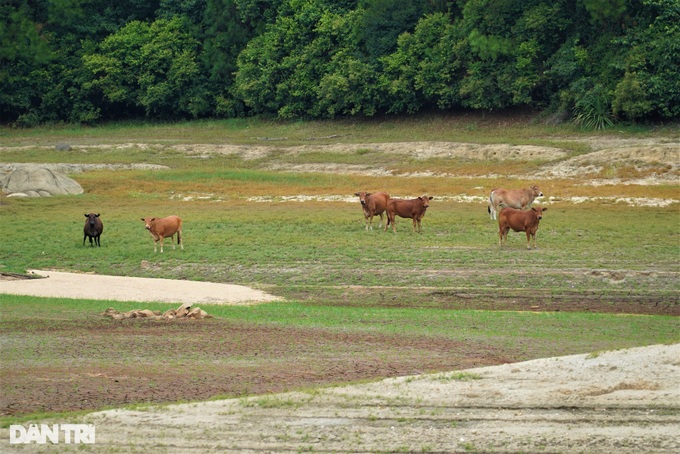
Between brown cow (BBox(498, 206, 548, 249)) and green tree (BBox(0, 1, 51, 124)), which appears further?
green tree (BBox(0, 1, 51, 124))

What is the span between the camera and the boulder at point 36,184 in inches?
1719

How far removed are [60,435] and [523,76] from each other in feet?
169

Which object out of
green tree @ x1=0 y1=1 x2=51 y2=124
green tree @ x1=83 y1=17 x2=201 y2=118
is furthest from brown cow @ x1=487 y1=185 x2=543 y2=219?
green tree @ x1=0 y1=1 x2=51 y2=124

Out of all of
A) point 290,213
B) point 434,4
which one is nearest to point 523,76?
point 434,4

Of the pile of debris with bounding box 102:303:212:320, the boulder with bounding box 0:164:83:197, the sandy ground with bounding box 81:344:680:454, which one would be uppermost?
the sandy ground with bounding box 81:344:680:454

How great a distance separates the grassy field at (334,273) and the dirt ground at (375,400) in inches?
3.6

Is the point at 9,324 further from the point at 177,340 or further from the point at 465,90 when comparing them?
the point at 465,90

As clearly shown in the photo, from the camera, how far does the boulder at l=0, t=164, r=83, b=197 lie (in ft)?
143

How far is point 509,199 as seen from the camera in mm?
33750

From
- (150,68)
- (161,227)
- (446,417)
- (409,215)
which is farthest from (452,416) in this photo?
(150,68)

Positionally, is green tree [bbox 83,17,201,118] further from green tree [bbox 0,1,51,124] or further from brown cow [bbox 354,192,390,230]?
brown cow [bbox 354,192,390,230]

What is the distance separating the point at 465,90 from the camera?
197 feet

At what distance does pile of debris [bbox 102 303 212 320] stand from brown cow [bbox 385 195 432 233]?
12.9 meters

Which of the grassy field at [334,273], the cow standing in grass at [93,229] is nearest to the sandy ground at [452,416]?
the grassy field at [334,273]
